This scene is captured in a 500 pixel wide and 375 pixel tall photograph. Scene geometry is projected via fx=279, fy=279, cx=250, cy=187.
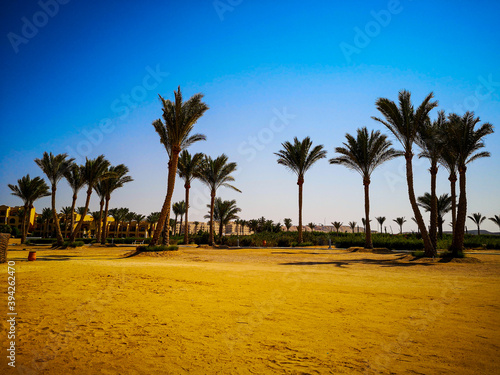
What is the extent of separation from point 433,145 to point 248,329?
810 inches

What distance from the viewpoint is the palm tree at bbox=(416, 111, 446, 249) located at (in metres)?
18.0

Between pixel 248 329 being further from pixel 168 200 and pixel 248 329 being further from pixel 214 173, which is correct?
pixel 214 173

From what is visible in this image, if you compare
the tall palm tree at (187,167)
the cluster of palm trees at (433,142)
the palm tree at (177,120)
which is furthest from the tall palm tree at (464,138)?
the tall palm tree at (187,167)

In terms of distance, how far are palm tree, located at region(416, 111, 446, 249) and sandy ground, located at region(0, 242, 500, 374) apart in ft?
44.7

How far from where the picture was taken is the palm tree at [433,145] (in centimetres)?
1799

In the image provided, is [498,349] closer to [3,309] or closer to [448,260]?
[3,309]

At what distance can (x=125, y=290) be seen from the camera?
6.24 metres

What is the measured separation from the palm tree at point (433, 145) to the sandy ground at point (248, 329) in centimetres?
1362

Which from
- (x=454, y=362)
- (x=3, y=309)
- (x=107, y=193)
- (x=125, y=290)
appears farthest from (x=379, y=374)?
(x=107, y=193)

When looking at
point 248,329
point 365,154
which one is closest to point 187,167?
point 365,154

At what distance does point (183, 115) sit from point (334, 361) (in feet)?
57.4

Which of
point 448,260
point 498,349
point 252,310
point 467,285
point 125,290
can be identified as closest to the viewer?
point 498,349

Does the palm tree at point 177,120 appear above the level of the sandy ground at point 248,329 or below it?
above

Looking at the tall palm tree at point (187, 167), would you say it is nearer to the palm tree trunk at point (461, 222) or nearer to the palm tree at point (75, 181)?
the palm tree at point (75, 181)
